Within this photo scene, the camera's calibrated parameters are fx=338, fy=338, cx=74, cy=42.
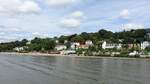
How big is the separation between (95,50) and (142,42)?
28.0 metres

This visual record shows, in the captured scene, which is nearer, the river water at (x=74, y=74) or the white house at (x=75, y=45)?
the river water at (x=74, y=74)

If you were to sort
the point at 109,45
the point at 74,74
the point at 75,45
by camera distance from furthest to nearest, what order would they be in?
the point at 75,45
the point at 109,45
the point at 74,74

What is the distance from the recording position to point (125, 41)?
177625 mm

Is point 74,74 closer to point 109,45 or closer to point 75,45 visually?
point 109,45

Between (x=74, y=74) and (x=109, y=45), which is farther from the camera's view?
(x=109, y=45)

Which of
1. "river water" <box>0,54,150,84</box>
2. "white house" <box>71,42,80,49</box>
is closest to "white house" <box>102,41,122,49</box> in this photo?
"white house" <box>71,42,80,49</box>

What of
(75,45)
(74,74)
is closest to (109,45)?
(75,45)

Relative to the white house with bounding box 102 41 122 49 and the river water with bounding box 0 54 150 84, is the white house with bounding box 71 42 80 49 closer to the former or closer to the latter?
the white house with bounding box 102 41 122 49

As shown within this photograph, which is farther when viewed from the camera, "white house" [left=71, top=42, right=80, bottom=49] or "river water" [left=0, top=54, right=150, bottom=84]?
"white house" [left=71, top=42, right=80, bottom=49]

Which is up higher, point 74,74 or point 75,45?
point 75,45

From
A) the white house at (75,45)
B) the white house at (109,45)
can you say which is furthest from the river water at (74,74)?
the white house at (75,45)

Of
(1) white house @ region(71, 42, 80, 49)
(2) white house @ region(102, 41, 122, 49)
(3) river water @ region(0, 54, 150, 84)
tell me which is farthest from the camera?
(1) white house @ region(71, 42, 80, 49)

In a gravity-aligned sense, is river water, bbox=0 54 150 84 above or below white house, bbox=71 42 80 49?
below

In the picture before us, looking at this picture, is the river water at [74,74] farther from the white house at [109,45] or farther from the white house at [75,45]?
the white house at [75,45]
